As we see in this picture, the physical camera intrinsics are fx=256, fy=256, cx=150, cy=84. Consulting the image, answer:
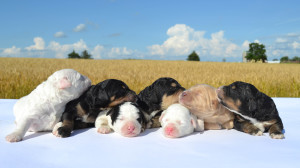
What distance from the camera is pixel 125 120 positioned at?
104 inches

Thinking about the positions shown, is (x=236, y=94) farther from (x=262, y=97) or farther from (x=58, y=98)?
(x=58, y=98)

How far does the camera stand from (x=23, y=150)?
2.39m

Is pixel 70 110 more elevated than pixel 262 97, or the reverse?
pixel 262 97

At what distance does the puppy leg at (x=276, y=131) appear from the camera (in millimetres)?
2705

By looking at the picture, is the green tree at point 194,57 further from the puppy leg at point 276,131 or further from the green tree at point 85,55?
the puppy leg at point 276,131

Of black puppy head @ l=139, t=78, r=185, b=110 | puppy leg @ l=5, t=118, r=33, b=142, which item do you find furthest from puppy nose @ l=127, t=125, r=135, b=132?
puppy leg @ l=5, t=118, r=33, b=142

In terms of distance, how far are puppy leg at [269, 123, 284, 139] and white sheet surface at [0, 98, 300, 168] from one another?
2.4 inches

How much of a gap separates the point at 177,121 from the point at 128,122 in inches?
19.9

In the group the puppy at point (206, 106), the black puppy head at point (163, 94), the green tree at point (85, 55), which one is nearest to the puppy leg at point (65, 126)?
the black puppy head at point (163, 94)

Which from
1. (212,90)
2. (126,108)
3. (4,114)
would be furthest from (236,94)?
(4,114)

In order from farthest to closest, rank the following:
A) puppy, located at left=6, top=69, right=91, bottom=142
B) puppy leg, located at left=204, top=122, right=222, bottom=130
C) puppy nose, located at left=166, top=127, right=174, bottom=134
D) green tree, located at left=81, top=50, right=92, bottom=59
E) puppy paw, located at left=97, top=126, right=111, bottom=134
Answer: green tree, located at left=81, top=50, right=92, bottom=59
puppy leg, located at left=204, top=122, right=222, bottom=130
puppy paw, located at left=97, top=126, right=111, bottom=134
puppy, located at left=6, top=69, right=91, bottom=142
puppy nose, located at left=166, top=127, right=174, bottom=134

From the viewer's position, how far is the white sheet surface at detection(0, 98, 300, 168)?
2.11m

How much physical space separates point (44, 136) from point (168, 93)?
1.44 m

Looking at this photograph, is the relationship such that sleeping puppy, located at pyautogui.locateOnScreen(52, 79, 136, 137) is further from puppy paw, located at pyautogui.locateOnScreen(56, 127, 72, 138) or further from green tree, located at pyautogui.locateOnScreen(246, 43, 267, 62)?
green tree, located at pyautogui.locateOnScreen(246, 43, 267, 62)
